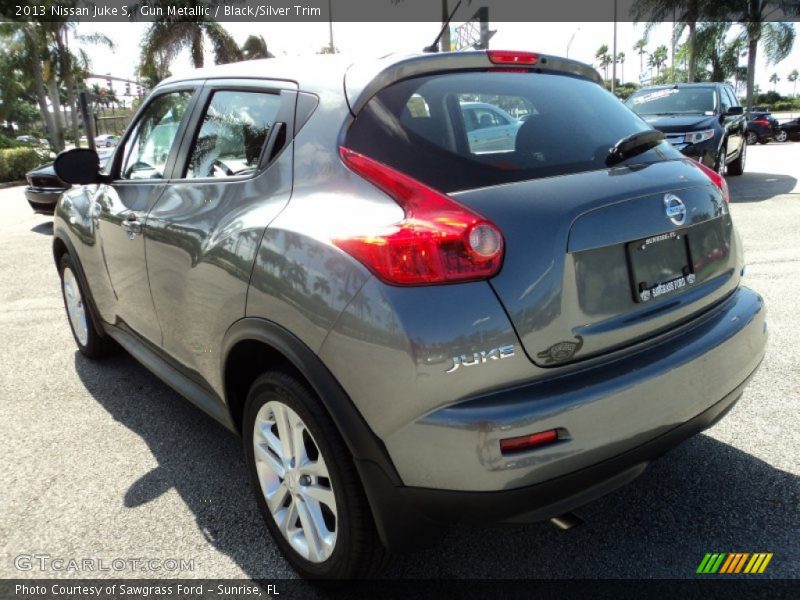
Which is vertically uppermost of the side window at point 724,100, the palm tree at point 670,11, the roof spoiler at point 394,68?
the palm tree at point 670,11

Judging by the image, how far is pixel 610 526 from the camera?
2.55 m

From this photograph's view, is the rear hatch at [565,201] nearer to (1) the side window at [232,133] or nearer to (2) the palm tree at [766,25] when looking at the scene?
(1) the side window at [232,133]

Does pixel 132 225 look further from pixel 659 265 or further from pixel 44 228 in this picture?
pixel 44 228

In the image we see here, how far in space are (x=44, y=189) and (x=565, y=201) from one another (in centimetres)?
1058

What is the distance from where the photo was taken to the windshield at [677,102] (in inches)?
438

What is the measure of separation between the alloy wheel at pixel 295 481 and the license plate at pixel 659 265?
112cm

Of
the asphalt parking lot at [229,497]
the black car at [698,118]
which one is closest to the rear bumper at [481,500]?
the asphalt parking lot at [229,497]

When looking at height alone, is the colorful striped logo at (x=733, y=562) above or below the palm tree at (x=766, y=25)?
below

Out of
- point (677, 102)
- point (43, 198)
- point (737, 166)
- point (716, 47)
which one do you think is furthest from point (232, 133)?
point (716, 47)

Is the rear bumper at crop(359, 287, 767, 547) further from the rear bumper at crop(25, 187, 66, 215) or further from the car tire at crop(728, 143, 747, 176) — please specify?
the car tire at crop(728, 143, 747, 176)

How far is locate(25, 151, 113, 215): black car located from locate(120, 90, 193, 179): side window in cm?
748

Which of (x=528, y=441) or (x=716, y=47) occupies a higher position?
(x=716, y=47)

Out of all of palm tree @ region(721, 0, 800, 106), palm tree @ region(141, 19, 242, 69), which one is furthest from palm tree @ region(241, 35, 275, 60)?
palm tree @ region(721, 0, 800, 106)

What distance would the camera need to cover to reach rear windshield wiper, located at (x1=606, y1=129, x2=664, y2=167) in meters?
2.23
